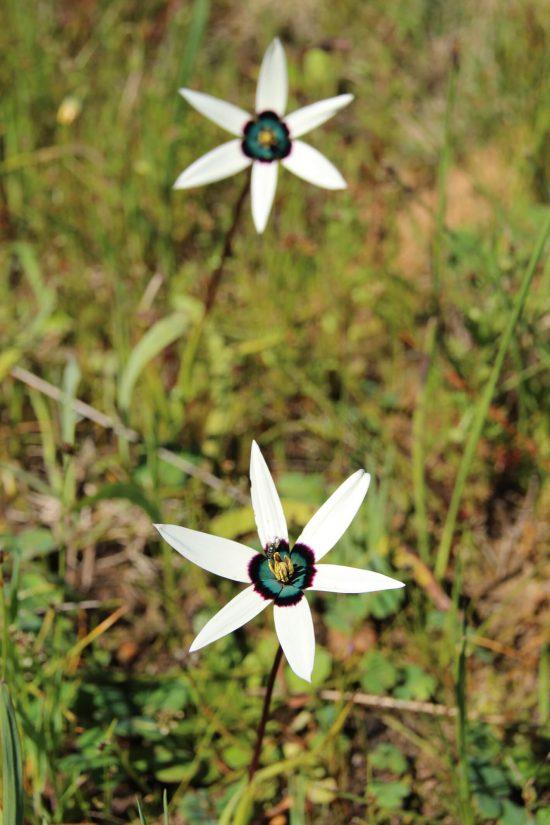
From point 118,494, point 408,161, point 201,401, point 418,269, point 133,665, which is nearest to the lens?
point 118,494

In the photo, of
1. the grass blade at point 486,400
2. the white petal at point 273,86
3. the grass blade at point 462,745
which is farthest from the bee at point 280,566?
the white petal at point 273,86

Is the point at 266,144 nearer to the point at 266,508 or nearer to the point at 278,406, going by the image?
the point at 278,406

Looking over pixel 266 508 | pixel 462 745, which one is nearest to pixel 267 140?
pixel 266 508

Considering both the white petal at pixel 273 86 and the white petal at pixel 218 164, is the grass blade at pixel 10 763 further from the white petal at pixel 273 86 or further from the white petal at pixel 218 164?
the white petal at pixel 273 86

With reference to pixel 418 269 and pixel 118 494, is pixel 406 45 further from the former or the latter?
pixel 118 494

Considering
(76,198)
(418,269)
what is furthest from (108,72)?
(418,269)

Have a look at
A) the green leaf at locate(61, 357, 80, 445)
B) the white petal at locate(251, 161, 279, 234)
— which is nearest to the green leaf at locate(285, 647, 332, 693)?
the green leaf at locate(61, 357, 80, 445)

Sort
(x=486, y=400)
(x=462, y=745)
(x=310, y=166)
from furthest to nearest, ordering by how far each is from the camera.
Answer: (x=310, y=166), (x=486, y=400), (x=462, y=745)
